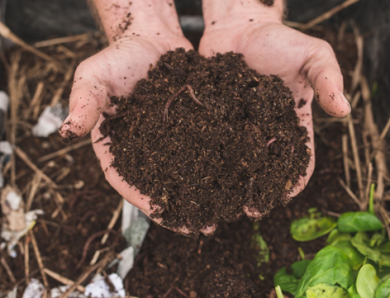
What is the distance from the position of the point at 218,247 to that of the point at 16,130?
2232 millimetres

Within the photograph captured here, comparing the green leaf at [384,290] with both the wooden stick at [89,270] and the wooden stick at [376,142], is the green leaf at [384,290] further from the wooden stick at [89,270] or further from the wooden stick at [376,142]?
the wooden stick at [89,270]

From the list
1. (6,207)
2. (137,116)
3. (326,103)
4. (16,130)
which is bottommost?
(6,207)

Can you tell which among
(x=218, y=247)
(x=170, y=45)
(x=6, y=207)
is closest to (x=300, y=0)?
(x=170, y=45)

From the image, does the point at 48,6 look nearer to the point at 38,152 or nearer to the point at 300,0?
the point at 38,152

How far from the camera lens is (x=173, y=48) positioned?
2342 mm

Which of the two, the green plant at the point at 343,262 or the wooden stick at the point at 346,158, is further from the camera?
the wooden stick at the point at 346,158

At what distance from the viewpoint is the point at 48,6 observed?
339 cm

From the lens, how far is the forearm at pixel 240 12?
2.34m

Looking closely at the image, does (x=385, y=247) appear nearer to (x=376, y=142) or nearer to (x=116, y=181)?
(x=376, y=142)

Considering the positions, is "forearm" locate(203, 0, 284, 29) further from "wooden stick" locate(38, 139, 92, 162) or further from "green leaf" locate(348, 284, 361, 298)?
"green leaf" locate(348, 284, 361, 298)

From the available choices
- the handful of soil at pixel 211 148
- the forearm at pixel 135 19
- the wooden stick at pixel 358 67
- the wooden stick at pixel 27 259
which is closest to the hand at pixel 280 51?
the handful of soil at pixel 211 148

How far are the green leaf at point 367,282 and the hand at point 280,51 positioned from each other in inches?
23.3

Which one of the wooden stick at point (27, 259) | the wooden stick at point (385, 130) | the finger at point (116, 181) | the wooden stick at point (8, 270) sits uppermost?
the finger at point (116, 181)

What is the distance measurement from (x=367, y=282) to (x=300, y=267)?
17.0 inches
